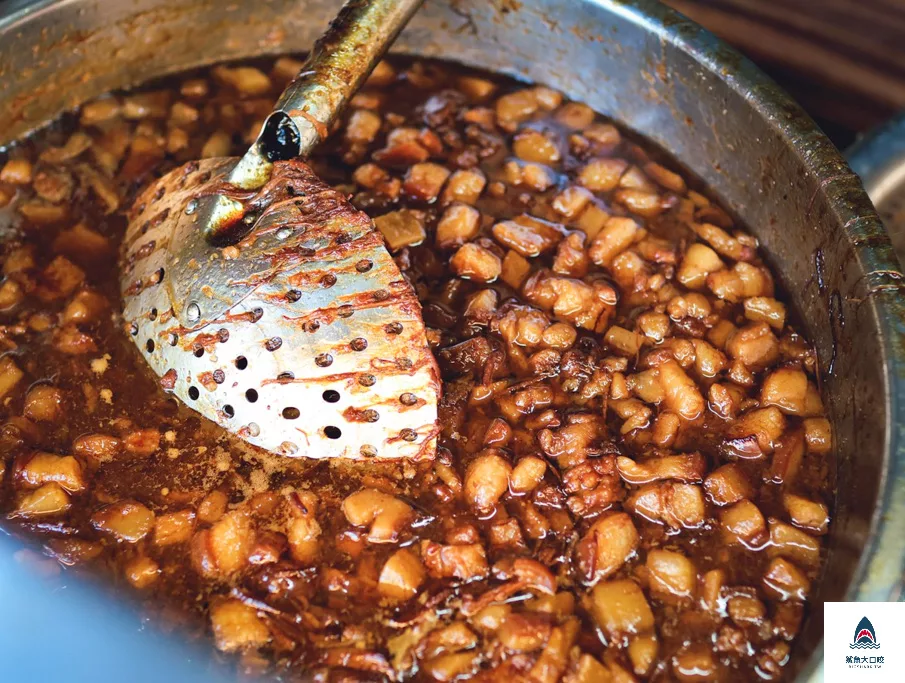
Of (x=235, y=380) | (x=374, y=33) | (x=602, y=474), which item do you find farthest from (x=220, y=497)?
(x=374, y=33)

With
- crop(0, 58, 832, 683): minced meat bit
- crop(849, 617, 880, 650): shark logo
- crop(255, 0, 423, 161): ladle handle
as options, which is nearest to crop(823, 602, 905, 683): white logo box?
crop(849, 617, 880, 650): shark logo

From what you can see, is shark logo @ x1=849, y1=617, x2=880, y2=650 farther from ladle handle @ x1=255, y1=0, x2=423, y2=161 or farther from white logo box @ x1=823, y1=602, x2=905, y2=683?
ladle handle @ x1=255, y1=0, x2=423, y2=161

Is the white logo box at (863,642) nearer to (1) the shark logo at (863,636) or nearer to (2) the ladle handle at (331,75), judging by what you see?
(1) the shark logo at (863,636)

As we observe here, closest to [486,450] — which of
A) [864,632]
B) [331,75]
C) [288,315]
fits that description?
[288,315]

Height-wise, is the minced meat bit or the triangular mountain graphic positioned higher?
the triangular mountain graphic

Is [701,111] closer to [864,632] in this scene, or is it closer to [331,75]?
[331,75]

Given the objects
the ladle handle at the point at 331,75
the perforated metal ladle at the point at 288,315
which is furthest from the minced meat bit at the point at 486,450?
the ladle handle at the point at 331,75
